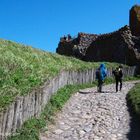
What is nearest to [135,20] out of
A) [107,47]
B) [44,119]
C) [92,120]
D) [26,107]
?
[107,47]

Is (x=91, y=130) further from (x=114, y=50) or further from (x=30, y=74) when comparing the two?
(x=114, y=50)

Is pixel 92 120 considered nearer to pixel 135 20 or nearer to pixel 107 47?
pixel 107 47

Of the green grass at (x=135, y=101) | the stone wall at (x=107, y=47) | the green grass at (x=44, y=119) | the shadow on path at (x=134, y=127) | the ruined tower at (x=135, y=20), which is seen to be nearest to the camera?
the green grass at (x=44, y=119)

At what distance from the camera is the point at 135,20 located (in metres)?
53.2

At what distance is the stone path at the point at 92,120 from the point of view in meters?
16.5

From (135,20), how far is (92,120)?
35.6 m

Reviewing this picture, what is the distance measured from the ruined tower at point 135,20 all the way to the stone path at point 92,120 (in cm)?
2730

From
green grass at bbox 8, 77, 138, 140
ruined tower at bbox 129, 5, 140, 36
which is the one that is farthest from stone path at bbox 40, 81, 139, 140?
ruined tower at bbox 129, 5, 140, 36

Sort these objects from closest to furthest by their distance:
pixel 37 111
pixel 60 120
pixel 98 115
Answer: pixel 37 111
pixel 60 120
pixel 98 115

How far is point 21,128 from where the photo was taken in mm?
14680

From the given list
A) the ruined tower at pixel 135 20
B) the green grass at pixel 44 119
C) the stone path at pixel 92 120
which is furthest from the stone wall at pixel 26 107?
the ruined tower at pixel 135 20

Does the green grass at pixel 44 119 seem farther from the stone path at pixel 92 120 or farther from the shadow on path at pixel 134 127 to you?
the shadow on path at pixel 134 127

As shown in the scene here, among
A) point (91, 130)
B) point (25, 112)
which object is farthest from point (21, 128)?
point (91, 130)

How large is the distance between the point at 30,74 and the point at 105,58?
3008cm
